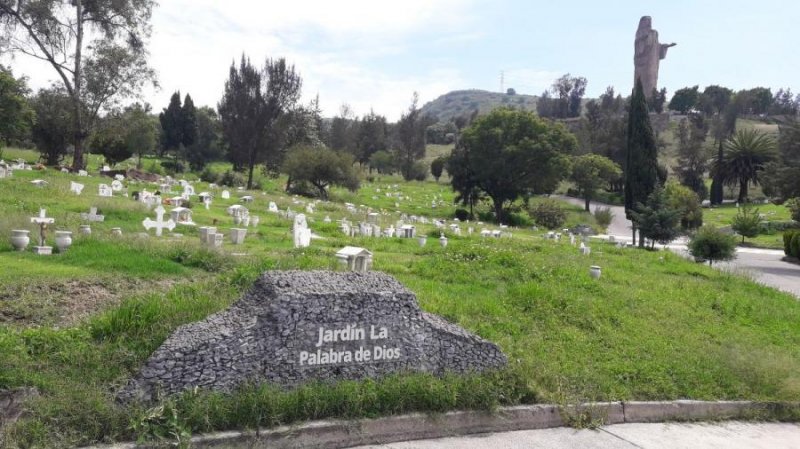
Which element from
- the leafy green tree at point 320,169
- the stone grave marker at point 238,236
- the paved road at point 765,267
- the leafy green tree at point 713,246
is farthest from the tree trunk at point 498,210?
the stone grave marker at point 238,236

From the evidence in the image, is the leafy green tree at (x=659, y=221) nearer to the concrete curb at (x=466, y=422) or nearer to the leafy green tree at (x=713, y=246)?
the leafy green tree at (x=713, y=246)

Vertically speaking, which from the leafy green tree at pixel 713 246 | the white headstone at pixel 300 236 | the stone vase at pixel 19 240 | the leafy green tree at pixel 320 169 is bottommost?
the leafy green tree at pixel 713 246

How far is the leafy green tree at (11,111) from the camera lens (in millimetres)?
29531

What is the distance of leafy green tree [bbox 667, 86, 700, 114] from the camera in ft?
377

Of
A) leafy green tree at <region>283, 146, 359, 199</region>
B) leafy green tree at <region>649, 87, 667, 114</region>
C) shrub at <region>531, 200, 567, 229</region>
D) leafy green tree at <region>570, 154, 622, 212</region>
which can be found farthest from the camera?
leafy green tree at <region>649, 87, 667, 114</region>

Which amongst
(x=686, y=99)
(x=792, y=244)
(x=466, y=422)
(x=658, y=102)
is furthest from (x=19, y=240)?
(x=686, y=99)

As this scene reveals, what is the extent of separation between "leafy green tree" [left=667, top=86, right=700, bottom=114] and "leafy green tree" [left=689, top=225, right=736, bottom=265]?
357ft

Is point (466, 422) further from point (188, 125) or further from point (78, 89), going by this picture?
point (188, 125)

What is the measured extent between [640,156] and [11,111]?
33.3 m

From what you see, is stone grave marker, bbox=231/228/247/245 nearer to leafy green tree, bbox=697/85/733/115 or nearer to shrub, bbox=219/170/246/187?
shrub, bbox=219/170/246/187

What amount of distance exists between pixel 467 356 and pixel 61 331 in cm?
362

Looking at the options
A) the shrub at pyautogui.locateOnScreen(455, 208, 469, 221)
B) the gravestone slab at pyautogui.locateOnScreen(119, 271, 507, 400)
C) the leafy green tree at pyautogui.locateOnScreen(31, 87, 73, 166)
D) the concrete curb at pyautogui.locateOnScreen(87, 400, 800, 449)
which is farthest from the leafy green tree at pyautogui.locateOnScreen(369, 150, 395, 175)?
the gravestone slab at pyautogui.locateOnScreen(119, 271, 507, 400)

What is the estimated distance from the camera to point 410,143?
69812 millimetres

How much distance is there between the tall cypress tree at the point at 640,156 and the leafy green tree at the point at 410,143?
3263 centimetres
